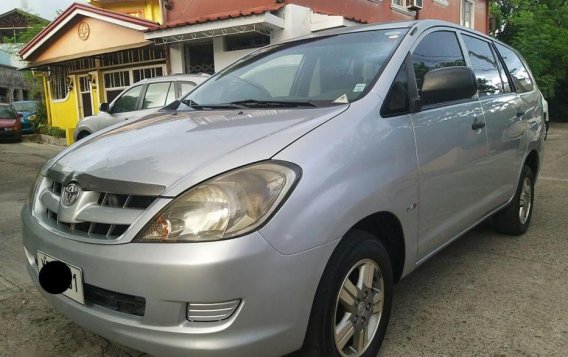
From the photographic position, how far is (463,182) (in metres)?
3.04

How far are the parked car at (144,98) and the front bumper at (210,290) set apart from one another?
5.83 m

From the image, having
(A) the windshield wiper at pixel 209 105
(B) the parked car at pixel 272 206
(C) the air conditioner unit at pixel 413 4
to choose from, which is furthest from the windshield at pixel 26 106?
(B) the parked car at pixel 272 206

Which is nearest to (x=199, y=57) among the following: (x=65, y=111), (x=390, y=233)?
(x=65, y=111)

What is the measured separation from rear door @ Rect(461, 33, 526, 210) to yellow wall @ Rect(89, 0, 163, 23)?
40.5ft

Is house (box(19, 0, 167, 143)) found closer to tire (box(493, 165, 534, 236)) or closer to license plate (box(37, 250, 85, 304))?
tire (box(493, 165, 534, 236))

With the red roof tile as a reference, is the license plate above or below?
below

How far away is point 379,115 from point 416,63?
660 mm

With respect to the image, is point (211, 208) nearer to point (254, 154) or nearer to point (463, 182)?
point (254, 154)

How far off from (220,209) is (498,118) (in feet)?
8.31

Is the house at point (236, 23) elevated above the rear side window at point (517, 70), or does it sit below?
above

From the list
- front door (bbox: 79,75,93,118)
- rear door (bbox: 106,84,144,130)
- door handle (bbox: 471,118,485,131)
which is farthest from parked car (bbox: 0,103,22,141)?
door handle (bbox: 471,118,485,131)

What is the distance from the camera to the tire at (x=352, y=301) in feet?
6.52

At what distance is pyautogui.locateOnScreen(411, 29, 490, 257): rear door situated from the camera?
2664 mm

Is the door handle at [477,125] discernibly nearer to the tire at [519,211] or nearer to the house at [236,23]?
the tire at [519,211]
